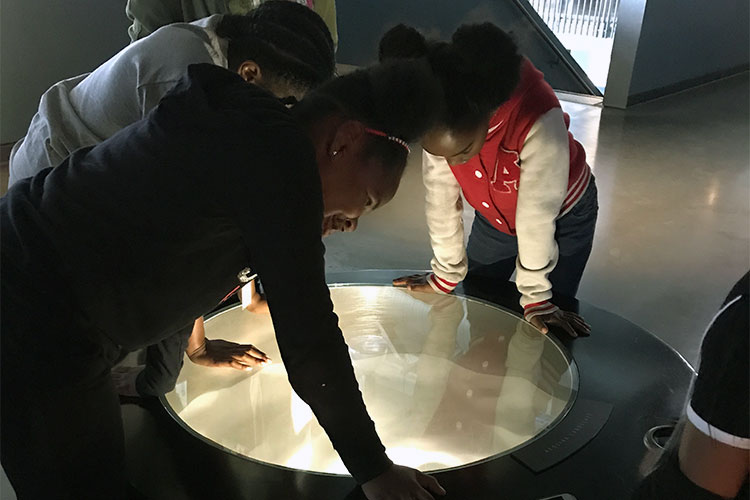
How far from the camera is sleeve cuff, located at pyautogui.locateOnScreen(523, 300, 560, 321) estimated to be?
4.86 feet

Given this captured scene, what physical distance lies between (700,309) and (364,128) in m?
2.25

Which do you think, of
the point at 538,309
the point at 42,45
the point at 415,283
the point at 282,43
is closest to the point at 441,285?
the point at 415,283

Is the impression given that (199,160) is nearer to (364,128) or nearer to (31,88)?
(364,128)

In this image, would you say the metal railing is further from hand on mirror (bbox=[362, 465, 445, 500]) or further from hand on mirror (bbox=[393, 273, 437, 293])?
hand on mirror (bbox=[362, 465, 445, 500])

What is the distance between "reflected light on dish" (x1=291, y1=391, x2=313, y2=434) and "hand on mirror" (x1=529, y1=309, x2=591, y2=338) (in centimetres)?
51

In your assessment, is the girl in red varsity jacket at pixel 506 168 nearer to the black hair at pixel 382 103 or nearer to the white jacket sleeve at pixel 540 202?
the white jacket sleeve at pixel 540 202

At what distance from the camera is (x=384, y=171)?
93 centimetres

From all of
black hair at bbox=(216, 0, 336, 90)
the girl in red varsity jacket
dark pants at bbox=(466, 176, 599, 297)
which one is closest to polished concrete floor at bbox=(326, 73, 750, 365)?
dark pants at bbox=(466, 176, 599, 297)

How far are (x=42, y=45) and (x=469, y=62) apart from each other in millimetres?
3381

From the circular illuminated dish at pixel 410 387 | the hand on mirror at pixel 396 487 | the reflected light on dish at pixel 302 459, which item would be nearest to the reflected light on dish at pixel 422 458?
the circular illuminated dish at pixel 410 387

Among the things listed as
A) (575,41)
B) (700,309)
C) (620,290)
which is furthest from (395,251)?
(575,41)

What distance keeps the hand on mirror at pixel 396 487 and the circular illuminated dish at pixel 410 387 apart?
0.60 ft

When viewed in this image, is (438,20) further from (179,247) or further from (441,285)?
(179,247)

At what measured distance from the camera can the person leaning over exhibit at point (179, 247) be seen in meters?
0.81
